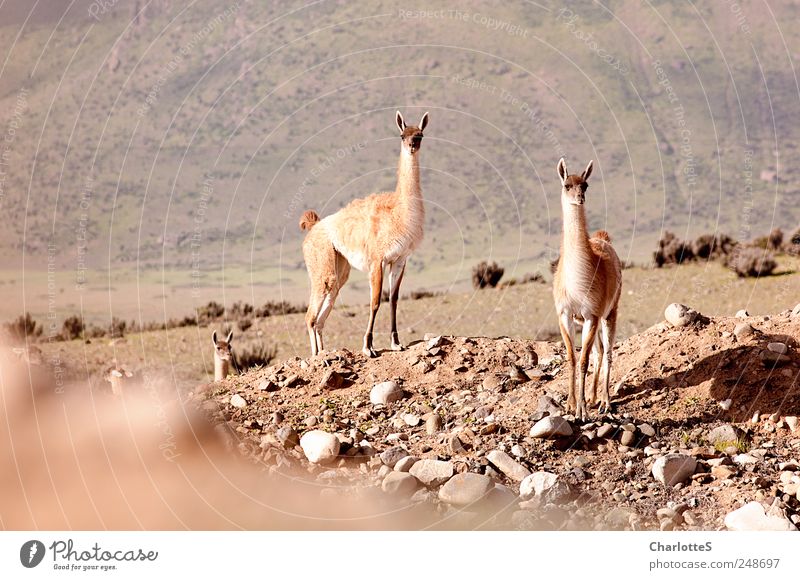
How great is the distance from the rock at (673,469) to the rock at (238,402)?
7251mm

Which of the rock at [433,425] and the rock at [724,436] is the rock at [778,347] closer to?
the rock at [724,436]

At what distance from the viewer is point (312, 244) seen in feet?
67.4

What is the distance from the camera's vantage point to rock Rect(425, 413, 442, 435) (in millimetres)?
16297

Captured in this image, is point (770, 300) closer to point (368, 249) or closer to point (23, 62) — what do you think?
point (368, 249)

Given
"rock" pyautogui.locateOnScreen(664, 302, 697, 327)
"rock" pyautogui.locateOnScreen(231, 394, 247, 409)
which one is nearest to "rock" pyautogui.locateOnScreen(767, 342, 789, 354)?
"rock" pyautogui.locateOnScreen(664, 302, 697, 327)

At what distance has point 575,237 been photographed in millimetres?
15023

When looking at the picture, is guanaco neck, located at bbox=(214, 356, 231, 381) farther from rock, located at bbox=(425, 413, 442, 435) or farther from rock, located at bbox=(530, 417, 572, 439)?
rock, located at bbox=(530, 417, 572, 439)

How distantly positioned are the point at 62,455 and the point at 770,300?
22304mm

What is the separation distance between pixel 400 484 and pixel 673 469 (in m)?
3.85

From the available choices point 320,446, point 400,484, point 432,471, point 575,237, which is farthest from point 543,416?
point 320,446

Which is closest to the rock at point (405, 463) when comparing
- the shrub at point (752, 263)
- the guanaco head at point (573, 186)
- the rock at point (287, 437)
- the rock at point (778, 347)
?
the rock at point (287, 437)

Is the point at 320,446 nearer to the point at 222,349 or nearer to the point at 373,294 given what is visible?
the point at 373,294

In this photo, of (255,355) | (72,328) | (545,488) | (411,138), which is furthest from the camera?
(72,328)

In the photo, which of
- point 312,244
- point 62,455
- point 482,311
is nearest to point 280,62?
point 482,311
